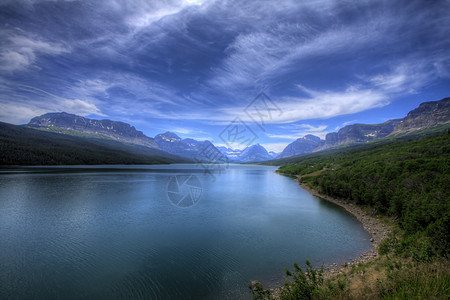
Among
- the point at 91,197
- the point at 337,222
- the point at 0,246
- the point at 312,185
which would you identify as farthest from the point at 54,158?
the point at 337,222

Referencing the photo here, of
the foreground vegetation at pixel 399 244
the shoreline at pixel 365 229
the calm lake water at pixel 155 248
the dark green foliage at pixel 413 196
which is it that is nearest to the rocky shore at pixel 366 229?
the shoreline at pixel 365 229

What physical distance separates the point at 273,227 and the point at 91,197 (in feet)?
110

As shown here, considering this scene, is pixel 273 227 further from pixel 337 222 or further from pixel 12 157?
pixel 12 157

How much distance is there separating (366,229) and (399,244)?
9085 mm

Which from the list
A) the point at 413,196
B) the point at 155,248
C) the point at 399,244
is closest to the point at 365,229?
the point at 413,196

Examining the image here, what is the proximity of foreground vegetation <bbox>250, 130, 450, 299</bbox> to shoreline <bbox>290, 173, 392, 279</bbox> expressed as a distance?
0.86 meters

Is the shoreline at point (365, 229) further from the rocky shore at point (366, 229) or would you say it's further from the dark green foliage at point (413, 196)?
the dark green foliage at point (413, 196)

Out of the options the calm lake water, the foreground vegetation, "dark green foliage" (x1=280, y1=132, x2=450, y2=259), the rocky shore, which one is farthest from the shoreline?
"dark green foliage" (x1=280, y1=132, x2=450, y2=259)

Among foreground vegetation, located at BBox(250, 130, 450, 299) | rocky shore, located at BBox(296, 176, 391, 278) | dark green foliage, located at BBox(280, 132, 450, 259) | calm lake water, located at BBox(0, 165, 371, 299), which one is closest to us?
foreground vegetation, located at BBox(250, 130, 450, 299)

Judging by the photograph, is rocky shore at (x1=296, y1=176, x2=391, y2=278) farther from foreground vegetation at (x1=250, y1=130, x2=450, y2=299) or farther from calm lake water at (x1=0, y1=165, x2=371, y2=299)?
foreground vegetation at (x1=250, y1=130, x2=450, y2=299)

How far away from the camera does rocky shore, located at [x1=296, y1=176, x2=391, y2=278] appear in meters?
13.5

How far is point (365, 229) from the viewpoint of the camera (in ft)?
73.9

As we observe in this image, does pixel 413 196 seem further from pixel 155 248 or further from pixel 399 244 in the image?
pixel 155 248

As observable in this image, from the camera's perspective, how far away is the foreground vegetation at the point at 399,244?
531 cm
